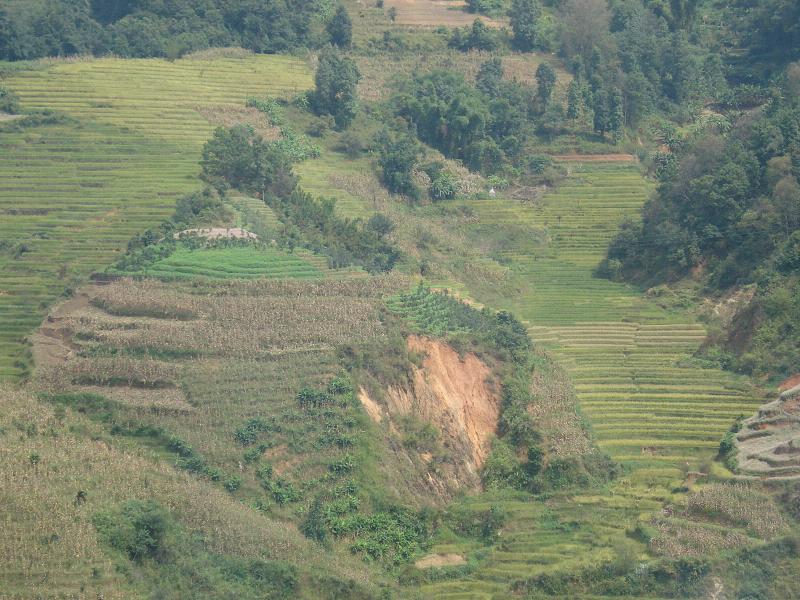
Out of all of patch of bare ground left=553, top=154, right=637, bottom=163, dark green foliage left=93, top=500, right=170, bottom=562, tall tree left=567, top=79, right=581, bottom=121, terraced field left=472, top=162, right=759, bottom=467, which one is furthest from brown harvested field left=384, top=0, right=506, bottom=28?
dark green foliage left=93, top=500, right=170, bottom=562

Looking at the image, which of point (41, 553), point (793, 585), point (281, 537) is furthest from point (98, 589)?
point (793, 585)

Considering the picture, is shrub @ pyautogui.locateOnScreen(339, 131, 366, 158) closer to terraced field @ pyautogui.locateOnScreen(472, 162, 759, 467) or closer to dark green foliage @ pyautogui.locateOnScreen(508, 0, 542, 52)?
terraced field @ pyautogui.locateOnScreen(472, 162, 759, 467)

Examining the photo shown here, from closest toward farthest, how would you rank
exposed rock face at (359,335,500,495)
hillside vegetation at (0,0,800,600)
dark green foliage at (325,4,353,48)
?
hillside vegetation at (0,0,800,600), exposed rock face at (359,335,500,495), dark green foliage at (325,4,353,48)

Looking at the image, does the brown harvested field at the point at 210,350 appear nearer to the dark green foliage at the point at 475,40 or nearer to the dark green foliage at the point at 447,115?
the dark green foliage at the point at 447,115

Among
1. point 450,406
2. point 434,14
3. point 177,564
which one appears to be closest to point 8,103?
point 434,14

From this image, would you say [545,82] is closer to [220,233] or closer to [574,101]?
[574,101]

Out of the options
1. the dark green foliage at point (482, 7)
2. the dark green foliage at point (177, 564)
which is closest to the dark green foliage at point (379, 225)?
the dark green foliage at point (177, 564)

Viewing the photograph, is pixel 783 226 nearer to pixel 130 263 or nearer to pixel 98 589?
pixel 130 263
